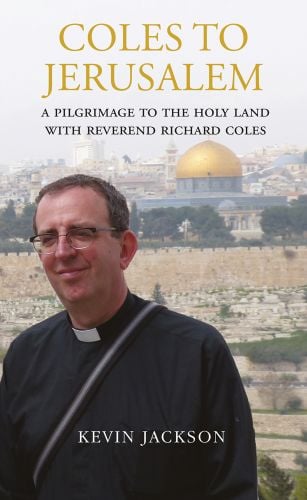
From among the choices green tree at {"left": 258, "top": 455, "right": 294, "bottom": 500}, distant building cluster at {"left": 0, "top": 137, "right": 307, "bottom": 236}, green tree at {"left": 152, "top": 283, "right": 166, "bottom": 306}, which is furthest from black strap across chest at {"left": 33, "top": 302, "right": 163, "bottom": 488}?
distant building cluster at {"left": 0, "top": 137, "right": 307, "bottom": 236}

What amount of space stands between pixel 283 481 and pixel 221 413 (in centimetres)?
613

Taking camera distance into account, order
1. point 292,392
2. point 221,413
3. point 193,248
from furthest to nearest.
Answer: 1. point 193,248
2. point 292,392
3. point 221,413

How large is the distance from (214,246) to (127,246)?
64.0ft

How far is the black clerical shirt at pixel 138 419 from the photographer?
3.43 feet

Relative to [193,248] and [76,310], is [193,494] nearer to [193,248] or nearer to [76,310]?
[76,310]

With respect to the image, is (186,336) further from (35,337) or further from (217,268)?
(217,268)

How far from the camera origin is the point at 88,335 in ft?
3.60

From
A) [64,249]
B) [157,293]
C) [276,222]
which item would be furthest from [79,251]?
[276,222]

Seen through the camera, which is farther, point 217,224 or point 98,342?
point 217,224

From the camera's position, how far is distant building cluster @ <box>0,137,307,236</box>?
70.8ft

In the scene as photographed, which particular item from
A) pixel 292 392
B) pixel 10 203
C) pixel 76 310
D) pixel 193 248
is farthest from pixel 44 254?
pixel 193 248

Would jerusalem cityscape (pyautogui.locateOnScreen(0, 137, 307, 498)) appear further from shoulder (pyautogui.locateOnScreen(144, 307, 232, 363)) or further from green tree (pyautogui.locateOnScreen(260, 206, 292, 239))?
shoulder (pyautogui.locateOnScreen(144, 307, 232, 363))

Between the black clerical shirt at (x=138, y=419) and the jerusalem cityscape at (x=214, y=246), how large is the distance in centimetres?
1400

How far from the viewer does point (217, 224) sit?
21.3 metres
